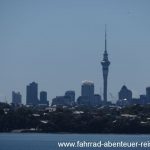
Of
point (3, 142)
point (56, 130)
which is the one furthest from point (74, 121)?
point (3, 142)

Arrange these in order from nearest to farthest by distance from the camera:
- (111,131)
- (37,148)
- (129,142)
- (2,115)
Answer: (37,148)
(129,142)
(111,131)
(2,115)

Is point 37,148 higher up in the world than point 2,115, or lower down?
lower down

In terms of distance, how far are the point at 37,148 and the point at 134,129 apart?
196ft

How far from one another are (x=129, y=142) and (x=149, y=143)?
199 inches

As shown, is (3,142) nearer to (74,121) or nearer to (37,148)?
(37,148)

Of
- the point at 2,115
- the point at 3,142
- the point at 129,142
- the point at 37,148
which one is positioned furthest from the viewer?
the point at 2,115

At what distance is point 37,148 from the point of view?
128500 mm

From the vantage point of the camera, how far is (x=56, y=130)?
188750 mm

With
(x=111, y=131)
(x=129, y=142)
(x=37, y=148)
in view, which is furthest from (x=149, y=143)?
(x=111, y=131)

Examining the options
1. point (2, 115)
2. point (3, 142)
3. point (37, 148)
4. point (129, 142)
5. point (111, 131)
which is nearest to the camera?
point (37, 148)

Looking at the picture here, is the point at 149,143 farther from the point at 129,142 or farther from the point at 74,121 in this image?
the point at 74,121

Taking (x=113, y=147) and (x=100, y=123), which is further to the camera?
(x=100, y=123)

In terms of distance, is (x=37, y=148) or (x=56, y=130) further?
(x=56, y=130)

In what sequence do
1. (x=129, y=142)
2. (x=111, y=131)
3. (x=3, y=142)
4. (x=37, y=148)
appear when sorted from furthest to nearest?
(x=111, y=131) < (x=3, y=142) < (x=129, y=142) < (x=37, y=148)
